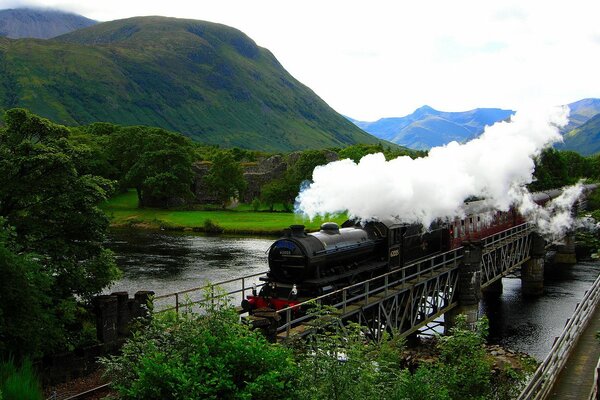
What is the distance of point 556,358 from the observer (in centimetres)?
1296

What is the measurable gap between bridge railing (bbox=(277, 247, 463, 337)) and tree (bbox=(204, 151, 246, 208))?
198 feet

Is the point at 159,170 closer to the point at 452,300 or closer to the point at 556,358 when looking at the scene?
the point at 452,300

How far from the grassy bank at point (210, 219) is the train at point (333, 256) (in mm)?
39192

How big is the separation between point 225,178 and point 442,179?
62220mm

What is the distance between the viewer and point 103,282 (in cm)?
2103

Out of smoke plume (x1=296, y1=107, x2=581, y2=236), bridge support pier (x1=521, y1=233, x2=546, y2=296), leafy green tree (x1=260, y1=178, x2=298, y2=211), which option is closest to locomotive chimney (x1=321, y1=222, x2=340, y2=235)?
smoke plume (x1=296, y1=107, x2=581, y2=236)

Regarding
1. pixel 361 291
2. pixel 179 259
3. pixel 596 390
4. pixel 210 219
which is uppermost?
pixel 596 390

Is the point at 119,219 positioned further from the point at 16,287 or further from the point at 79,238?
the point at 16,287

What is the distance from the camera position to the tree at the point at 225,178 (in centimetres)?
8638

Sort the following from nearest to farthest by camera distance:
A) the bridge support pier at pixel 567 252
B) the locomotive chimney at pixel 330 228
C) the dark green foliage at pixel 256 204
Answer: the locomotive chimney at pixel 330 228 → the bridge support pier at pixel 567 252 → the dark green foliage at pixel 256 204

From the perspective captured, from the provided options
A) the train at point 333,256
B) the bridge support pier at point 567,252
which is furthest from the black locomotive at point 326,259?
the bridge support pier at point 567,252

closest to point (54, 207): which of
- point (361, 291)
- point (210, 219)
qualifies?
point (361, 291)

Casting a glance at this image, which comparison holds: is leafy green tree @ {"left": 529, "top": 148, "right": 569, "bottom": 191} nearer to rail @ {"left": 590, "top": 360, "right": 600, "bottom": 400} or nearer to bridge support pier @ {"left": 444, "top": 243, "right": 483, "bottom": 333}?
bridge support pier @ {"left": 444, "top": 243, "right": 483, "bottom": 333}

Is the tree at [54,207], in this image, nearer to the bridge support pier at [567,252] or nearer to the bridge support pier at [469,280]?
the bridge support pier at [469,280]
